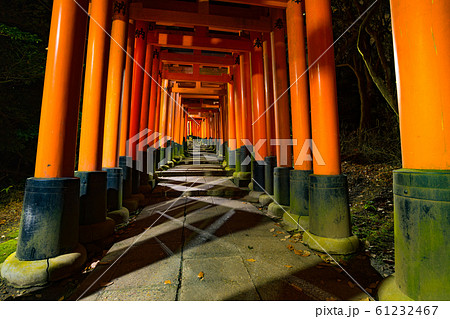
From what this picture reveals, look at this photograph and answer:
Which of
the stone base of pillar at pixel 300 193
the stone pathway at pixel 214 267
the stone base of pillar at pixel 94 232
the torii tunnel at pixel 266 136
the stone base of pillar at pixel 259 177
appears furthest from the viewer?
the stone base of pillar at pixel 259 177

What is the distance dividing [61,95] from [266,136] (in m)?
5.25

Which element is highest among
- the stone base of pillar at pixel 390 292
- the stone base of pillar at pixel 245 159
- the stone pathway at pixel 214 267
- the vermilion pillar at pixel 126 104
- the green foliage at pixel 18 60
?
the green foliage at pixel 18 60

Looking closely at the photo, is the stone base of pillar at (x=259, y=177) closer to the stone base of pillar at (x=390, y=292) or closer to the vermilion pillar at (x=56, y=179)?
the stone base of pillar at (x=390, y=292)

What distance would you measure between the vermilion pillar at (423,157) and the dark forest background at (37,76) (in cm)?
641

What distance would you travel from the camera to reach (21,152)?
29.6ft

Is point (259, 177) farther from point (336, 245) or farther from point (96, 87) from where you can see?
point (96, 87)

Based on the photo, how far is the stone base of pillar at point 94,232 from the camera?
3240mm

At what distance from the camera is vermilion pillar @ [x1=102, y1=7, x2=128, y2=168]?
15.1 ft

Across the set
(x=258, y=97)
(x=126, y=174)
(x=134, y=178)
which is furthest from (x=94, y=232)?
(x=258, y=97)

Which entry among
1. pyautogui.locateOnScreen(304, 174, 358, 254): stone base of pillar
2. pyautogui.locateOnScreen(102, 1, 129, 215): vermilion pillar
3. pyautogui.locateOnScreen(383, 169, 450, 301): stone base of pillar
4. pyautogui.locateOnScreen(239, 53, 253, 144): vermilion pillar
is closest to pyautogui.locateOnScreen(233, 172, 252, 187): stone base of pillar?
pyautogui.locateOnScreen(239, 53, 253, 144): vermilion pillar

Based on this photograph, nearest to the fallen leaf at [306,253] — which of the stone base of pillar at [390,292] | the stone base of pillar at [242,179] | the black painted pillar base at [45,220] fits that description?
the stone base of pillar at [390,292]

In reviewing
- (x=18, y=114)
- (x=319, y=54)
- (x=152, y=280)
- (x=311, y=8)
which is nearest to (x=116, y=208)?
(x=152, y=280)

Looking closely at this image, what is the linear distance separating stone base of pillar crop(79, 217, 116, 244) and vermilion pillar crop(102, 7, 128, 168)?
4.96 feet

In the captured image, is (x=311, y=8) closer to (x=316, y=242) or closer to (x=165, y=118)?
(x=316, y=242)
